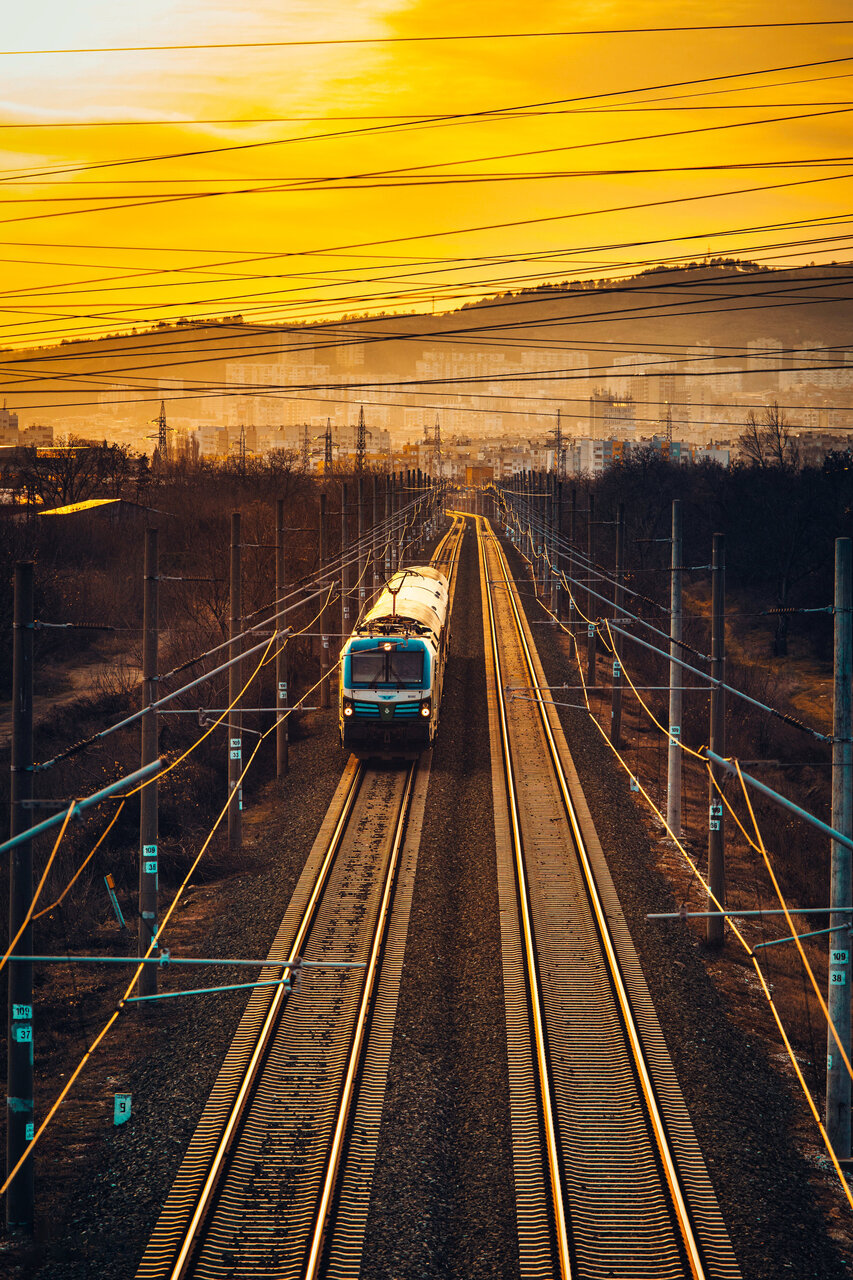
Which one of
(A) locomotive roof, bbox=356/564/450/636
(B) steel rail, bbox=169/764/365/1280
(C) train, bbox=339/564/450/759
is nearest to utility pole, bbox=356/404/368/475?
(A) locomotive roof, bbox=356/564/450/636

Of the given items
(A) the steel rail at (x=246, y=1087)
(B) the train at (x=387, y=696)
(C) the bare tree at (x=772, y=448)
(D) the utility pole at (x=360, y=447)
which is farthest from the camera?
(C) the bare tree at (x=772, y=448)

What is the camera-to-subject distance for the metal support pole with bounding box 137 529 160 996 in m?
13.2

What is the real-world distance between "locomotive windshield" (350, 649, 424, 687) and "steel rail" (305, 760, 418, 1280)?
Answer: 4.13 metres

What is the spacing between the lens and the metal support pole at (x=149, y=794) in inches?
522

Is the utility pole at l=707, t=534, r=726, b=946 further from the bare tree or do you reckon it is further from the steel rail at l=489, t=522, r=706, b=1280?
the bare tree

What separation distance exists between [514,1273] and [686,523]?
207 feet

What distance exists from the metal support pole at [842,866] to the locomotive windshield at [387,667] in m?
12.3

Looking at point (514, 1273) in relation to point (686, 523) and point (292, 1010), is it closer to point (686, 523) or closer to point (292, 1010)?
point (292, 1010)

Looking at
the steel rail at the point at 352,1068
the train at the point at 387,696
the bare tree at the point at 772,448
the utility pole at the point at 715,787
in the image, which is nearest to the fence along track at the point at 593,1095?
the utility pole at the point at 715,787

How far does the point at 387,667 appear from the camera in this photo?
875 inches

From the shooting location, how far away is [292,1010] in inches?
507

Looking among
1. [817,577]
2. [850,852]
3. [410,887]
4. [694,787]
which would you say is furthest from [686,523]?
[850,852]

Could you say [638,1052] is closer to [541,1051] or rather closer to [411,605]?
[541,1051]

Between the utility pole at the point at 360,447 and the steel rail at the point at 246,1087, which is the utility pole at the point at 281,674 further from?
the utility pole at the point at 360,447
